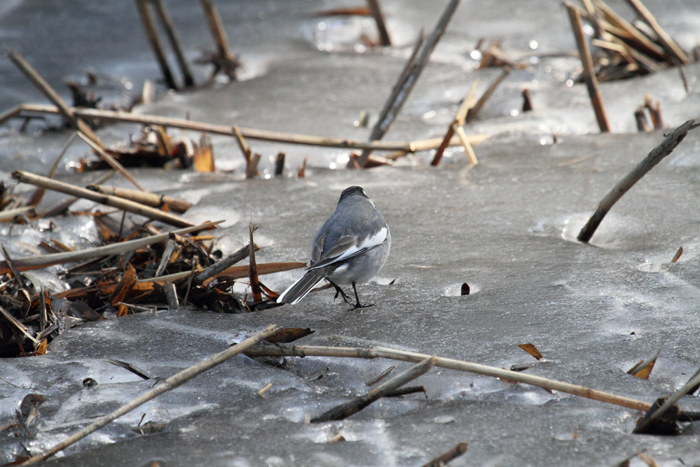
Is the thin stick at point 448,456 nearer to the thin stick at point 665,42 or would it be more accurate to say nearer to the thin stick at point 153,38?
the thin stick at point 665,42

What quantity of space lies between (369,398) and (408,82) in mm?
3308

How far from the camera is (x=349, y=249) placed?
115 inches

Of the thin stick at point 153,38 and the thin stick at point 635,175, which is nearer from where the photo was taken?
the thin stick at point 635,175

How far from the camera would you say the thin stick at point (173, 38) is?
253 inches

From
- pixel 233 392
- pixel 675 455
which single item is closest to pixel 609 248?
pixel 675 455

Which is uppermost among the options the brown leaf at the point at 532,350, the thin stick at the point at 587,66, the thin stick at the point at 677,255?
the thin stick at the point at 587,66

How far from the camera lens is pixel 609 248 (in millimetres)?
3279

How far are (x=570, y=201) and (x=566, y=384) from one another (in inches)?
79.1

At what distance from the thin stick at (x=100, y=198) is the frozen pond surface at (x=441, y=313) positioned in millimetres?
353

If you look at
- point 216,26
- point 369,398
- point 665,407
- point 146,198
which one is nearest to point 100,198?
point 146,198

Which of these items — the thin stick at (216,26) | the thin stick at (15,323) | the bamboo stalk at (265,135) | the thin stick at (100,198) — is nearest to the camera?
the thin stick at (15,323)

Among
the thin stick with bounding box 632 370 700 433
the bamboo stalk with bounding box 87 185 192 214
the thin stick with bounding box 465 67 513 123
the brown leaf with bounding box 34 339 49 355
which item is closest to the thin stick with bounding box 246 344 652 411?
the thin stick with bounding box 632 370 700 433

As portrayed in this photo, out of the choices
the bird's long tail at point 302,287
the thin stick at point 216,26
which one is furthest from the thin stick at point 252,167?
the thin stick at point 216,26

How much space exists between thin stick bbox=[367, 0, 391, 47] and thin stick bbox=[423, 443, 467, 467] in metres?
6.43
